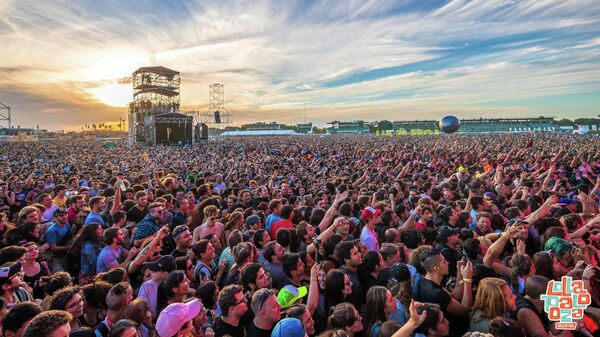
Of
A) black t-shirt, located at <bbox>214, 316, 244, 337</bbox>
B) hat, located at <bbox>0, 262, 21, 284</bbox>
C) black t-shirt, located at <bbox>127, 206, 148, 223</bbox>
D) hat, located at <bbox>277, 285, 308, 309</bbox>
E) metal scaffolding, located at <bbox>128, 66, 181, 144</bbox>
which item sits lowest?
black t-shirt, located at <bbox>214, 316, 244, 337</bbox>

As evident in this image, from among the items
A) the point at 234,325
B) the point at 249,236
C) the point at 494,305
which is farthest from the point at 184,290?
the point at 494,305

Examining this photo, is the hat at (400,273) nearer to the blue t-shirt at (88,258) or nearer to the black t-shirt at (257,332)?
the black t-shirt at (257,332)

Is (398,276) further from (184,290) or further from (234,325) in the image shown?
(184,290)

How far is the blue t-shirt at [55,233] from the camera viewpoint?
5.21 m

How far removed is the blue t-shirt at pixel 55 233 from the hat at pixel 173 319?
11.6ft

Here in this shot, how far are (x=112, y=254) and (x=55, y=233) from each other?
150 centimetres

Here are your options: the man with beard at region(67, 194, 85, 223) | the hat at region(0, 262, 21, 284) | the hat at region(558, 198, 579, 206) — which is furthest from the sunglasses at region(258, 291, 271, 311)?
the hat at region(558, 198, 579, 206)

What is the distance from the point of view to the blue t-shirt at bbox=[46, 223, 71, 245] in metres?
5.21

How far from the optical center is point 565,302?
10.1 feet

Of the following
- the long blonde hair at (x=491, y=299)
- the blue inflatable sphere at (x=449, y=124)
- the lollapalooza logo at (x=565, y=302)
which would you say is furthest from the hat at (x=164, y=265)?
the blue inflatable sphere at (x=449, y=124)

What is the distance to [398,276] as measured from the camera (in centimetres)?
362

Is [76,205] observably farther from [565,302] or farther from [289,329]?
[565,302]

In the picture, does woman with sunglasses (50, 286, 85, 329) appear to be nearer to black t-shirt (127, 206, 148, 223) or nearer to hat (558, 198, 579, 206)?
black t-shirt (127, 206, 148, 223)

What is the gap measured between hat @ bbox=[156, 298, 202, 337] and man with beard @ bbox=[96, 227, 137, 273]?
205 centimetres
